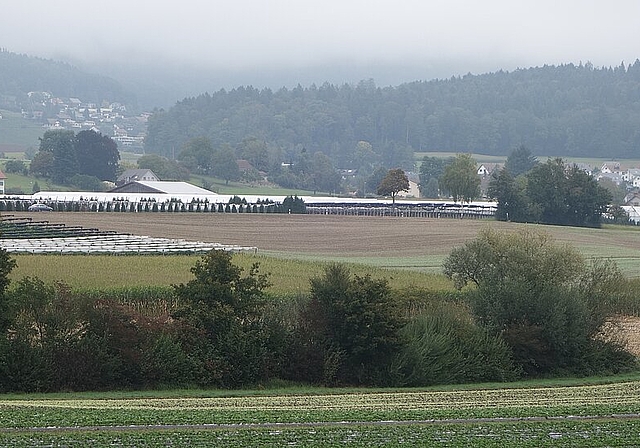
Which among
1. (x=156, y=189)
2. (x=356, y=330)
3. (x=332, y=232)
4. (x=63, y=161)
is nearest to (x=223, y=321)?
(x=356, y=330)

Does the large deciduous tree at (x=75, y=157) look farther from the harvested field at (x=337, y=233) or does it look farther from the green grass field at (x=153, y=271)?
the green grass field at (x=153, y=271)

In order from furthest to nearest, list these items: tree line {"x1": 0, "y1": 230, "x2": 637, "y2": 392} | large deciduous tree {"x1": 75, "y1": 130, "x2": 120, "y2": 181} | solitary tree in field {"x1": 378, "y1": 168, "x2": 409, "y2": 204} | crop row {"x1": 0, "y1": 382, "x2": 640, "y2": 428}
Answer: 1. large deciduous tree {"x1": 75, "y1": 130, "x2": 120, "y2": 181}
2. solitary tree in field {"x1": 378, "y1": 168, "x2": 409, "y2": 204}
3. tree line {"x1": 0, "y1": 230, "x2": 637, "y2": 392}
4. crop row {"x1": 0, "y1": 382, "x2": 640, "y2": 428}

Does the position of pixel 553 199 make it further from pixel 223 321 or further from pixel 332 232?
pixel 223 321

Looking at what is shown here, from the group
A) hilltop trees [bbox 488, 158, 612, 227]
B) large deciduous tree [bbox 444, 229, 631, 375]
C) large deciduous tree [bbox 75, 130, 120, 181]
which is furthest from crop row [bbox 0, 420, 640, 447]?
large deciduous tree [bbox 75, 130, 120, 181]

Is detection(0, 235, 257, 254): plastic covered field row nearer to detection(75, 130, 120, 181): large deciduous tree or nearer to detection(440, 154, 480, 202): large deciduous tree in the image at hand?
detection(440, 154, 480, 202): large deciduous tree

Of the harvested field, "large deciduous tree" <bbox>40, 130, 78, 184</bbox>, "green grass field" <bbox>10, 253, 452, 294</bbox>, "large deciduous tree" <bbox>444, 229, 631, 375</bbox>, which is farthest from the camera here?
"large deciduous tree" <bbox>40, 130, 78, 184</bbox>

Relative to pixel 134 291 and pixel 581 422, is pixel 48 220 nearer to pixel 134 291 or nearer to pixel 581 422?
pixel 134 291

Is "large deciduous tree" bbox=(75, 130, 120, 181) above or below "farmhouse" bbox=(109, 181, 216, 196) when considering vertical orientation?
above

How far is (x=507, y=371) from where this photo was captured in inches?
1585

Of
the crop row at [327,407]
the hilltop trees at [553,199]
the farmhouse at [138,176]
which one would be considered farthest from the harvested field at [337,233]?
the farmhouse at [138,176]

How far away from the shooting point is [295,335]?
39000mm

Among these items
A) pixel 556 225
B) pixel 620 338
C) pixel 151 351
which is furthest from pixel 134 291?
pixel 556 225

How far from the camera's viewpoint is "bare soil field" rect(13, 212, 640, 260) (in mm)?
82875

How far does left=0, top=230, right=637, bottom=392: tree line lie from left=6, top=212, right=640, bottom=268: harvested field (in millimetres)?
29509
